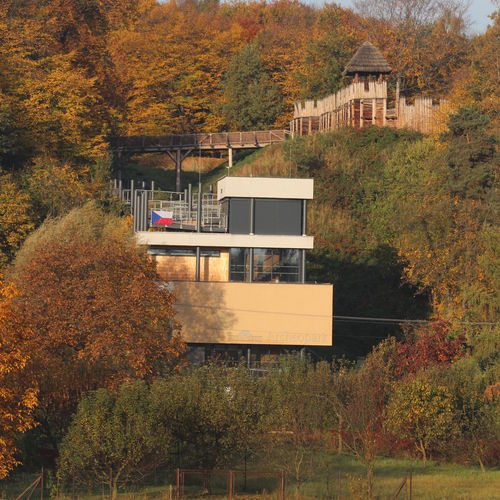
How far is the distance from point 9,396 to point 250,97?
68.1 meters

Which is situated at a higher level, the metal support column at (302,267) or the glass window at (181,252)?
the glass window at (181,252)

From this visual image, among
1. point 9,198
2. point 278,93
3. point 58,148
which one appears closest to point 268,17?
point 278,93

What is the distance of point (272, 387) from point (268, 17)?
8136 cm

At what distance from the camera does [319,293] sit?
190 ft

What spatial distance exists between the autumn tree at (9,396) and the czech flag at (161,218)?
83.4ft

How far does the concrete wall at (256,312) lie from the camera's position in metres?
57.5

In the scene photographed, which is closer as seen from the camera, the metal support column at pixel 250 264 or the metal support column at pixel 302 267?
the metal support column at pixel 250 264

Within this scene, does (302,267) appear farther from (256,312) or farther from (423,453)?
(423,453)

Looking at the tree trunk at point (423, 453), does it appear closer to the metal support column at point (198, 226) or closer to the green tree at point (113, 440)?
the green tree at point (113, 440)

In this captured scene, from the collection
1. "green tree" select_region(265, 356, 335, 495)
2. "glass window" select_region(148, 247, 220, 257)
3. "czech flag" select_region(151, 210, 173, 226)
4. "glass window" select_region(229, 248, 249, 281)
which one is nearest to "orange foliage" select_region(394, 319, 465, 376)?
"green tree" select_region(265, 356, 335, 495)

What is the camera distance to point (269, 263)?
59.0 m

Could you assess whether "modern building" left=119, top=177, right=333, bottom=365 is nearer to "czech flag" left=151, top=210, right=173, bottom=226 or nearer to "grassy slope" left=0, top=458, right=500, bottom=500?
"czech flag" left=151, top=210, right=173, bottom=226

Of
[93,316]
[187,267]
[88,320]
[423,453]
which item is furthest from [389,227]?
[88,320]

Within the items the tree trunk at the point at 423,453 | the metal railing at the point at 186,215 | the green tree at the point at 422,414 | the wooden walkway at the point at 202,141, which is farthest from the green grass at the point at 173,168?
the tree trunk at the point at 423,453
